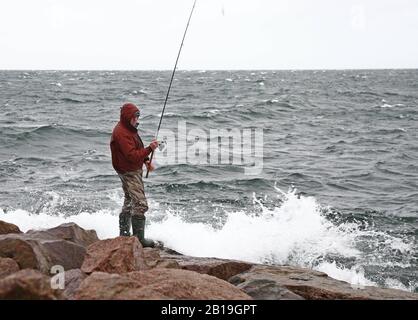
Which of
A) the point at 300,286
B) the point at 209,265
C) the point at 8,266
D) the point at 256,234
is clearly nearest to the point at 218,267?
the point at 209,265

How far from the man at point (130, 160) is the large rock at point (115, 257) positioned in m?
1.38

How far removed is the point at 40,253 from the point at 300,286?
8.15ft

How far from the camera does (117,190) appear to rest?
1166 cm

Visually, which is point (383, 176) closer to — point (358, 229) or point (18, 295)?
point (358, 229)

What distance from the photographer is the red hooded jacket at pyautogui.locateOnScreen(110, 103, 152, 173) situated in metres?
5.93

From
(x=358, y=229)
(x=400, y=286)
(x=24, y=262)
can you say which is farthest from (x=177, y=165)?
(x=24, y=262)

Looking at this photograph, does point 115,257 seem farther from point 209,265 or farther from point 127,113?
point 127,113

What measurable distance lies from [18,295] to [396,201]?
10.1m

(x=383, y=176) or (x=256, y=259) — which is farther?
(x=383, y=176)

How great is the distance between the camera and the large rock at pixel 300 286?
14.6 feet

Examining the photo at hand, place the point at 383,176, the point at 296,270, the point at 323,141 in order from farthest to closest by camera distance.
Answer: the point at 323,141, the point at 383,176, the point at 296,270

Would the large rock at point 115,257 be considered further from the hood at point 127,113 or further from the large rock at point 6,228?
the large rock at point 6,228

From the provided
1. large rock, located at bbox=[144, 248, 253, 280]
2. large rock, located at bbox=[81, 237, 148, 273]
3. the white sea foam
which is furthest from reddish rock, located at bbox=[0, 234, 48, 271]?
the white sea foam
